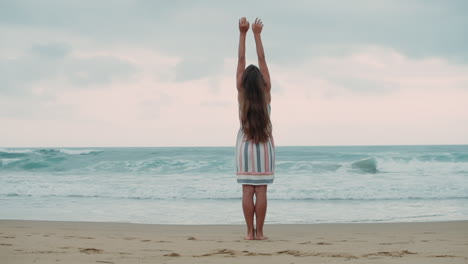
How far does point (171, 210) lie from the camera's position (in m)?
9.67

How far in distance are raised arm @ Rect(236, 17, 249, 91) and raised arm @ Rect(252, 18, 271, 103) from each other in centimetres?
8

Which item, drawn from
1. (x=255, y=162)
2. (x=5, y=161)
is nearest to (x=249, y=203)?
(x=255, y=162)

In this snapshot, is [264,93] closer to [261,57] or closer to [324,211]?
[261,57]

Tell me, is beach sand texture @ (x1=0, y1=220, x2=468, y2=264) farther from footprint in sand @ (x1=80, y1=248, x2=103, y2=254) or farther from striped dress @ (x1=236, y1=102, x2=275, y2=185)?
striped dress @ (x1=236, y1=102, x2=275, y2=185)

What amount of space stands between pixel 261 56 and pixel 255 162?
0.98 meters

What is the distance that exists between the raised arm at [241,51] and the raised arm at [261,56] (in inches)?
3.3

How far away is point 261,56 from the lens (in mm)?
4910

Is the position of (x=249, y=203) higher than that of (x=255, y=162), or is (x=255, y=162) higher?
(x=255, y=162)

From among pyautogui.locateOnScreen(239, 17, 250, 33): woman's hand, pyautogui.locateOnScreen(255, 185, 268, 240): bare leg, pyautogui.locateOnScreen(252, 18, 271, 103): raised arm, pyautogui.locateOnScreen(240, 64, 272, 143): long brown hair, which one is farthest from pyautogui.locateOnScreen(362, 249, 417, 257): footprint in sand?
pyautogui.locateOnScreen(239, 17, 250, 33): woman's hand

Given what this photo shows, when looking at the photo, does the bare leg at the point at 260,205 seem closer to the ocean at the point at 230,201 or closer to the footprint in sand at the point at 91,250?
the footprint in sand at the point at 91,250

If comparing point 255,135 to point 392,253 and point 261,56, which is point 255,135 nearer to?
point 261,56

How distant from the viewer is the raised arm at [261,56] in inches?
191

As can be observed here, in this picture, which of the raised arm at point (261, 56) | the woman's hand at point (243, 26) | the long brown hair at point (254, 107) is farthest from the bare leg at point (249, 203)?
the woman's hand at point (243, 26)

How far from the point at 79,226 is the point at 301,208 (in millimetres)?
4420
